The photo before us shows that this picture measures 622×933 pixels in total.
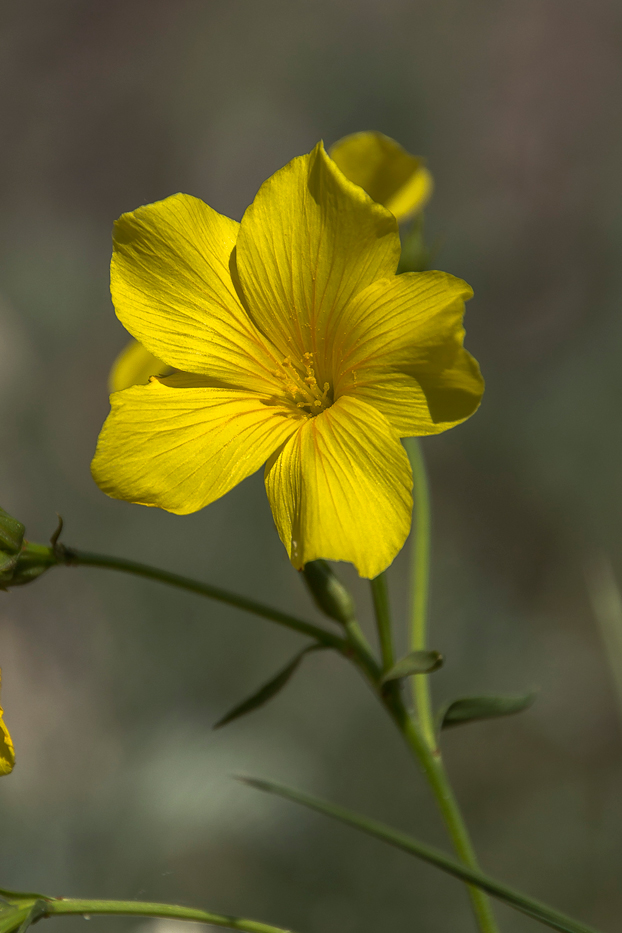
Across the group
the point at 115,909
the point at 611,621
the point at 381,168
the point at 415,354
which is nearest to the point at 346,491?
the point at 415,354

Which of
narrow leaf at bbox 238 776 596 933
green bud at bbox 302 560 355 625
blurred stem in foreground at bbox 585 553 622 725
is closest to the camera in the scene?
narrow leaf at bbox 238 776 596 933

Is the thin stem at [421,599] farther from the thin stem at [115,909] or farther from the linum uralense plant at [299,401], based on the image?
the thin stem at [115,909]

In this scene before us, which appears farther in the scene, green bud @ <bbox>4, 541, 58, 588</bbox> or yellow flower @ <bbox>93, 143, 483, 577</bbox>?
green bud @ <bbox>4, 541, 58, 588</bbox>

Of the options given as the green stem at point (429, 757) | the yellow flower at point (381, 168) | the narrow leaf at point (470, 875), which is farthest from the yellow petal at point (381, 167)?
the narrow leaf at point (470, 875)

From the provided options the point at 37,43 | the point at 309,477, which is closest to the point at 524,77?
the point at 37,43

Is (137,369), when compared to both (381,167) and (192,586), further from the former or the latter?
(381,167)

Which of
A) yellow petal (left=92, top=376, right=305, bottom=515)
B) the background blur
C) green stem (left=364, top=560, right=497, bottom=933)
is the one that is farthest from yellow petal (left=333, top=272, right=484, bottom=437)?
the background blur

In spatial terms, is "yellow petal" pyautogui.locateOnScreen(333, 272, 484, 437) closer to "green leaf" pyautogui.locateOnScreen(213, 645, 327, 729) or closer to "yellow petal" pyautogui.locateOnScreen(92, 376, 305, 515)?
"yellow petal" pyautogui.locateOnScreen(92, 376, 305, 515)

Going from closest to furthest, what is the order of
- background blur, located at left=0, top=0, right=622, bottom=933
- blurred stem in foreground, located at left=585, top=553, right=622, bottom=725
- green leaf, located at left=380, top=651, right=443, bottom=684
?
1. green leaf, located at left=380, top=651, right=443, bottom=684
2. blurred stem in foreground, located at left=585, top=553, right=622, bottom=725
3. background blur, located at left=0, top=0, right=622, bottom=933

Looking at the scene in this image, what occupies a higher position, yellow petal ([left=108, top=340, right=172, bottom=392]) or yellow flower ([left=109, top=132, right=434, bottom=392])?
yellow flower ([left=109, top=132, right=434, bottom=392])
